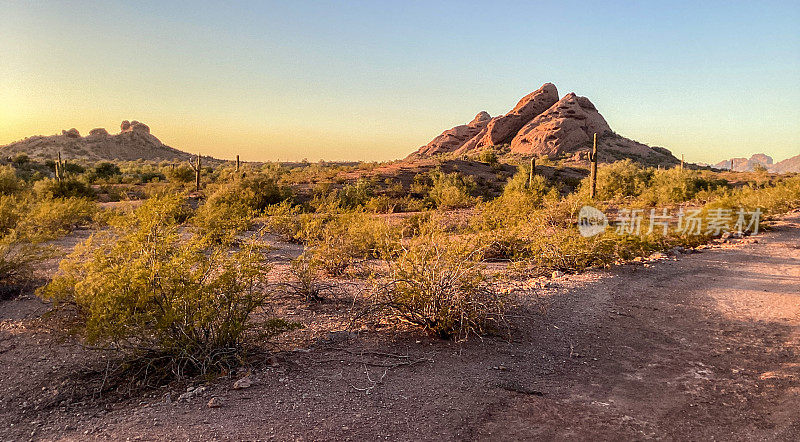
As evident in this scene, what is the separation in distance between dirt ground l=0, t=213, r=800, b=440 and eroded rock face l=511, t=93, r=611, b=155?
73.5m

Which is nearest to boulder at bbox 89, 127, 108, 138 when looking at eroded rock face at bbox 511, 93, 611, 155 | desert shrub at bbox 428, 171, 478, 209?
eroded rock face at bbox 511, 93, 611, 155

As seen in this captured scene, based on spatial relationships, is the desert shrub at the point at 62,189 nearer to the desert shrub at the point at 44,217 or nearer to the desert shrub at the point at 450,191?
the desert shrub at the point at 44,217

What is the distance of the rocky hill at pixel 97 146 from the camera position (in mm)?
88925

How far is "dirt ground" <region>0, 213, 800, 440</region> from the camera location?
389 cm

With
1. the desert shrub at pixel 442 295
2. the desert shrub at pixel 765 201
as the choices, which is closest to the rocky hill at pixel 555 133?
the desert shrub at pixel 765 201

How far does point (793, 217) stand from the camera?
788 inches

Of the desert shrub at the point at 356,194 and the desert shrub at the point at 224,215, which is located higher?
the desert shrub at the point at 356,194

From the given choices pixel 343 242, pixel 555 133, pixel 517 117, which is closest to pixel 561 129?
pixel 555 133

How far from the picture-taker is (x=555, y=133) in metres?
80.3

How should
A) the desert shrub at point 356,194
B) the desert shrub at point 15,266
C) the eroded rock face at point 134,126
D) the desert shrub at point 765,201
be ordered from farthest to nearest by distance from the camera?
1. the eroded rock face at point 134,126
2. the desert shrub at point 356,194
3. the desert shrub at point 765,201
4. the desert shrub at point 15,266

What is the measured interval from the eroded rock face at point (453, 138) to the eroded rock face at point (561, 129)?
20.7m

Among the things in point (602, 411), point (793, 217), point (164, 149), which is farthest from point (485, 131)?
point (602, 411)

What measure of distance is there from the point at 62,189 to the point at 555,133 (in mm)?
69738

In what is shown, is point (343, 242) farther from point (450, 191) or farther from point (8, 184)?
point (8, 184)
